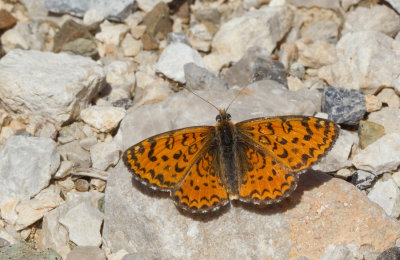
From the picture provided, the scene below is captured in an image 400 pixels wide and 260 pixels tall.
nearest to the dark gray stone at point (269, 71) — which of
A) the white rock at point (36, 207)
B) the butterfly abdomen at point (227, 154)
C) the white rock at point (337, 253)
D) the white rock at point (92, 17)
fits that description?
the butterfly abdomen at point (227, 154)

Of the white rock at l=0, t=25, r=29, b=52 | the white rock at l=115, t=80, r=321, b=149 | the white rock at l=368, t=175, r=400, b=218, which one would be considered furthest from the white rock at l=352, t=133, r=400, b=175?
the white rock at l=0, t=25, r=29, b=52

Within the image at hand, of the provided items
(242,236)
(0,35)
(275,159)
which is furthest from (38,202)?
(0,35)

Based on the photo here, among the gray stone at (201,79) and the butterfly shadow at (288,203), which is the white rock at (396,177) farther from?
the gray stone at (201,79)

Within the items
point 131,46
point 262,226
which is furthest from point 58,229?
point 131,46

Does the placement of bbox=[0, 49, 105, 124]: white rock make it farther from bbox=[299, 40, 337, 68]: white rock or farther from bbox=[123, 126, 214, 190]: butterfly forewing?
bbox=[299, 40, 337, 68]: white rock

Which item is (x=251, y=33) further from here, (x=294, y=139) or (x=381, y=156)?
(x=294, y=139)

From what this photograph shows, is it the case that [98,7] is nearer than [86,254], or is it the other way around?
[86,254]
